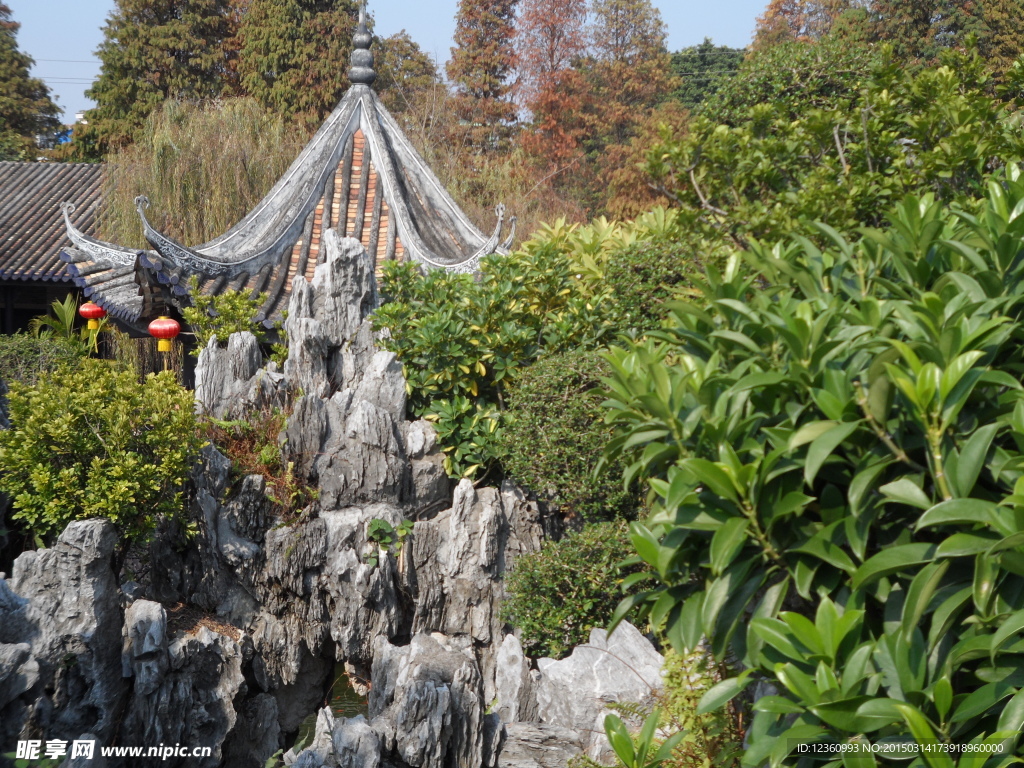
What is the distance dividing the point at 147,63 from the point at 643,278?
835 inches

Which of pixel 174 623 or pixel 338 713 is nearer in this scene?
pixel 174 623

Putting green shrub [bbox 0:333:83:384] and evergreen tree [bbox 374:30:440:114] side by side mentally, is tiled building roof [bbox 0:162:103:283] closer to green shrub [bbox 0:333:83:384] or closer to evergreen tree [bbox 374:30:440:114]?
green shrub [bbox 0:333:83:384]

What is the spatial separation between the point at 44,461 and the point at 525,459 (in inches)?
117

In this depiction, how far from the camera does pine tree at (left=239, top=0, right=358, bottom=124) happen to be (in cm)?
2245

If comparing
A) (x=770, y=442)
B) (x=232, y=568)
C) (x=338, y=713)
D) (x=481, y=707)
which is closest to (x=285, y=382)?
(x=232, y=568)

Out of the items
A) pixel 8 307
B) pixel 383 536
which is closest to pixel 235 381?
pixel 383 536

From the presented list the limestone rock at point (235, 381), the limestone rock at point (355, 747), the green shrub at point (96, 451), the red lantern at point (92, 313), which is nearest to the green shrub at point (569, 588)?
the limestone rock at point (355, 747)

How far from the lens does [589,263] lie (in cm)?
677

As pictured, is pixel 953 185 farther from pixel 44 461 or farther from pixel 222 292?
pixel 222 292

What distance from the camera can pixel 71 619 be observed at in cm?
507

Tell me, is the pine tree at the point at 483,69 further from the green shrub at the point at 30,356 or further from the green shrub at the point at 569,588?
the green shrub at the point at 569,588

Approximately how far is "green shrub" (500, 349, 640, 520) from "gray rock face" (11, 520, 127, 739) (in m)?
2.52

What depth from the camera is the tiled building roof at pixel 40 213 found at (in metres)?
14.0

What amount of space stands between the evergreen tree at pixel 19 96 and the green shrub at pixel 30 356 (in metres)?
16.5
